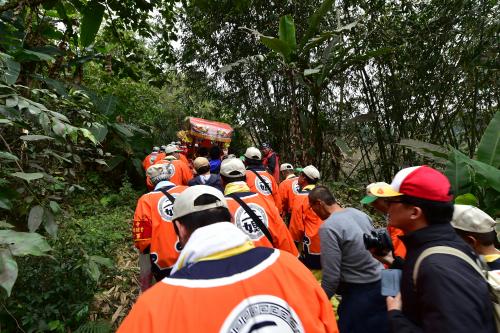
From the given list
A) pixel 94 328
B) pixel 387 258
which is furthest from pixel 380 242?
pixel 94 328

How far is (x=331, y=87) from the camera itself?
9359 mm

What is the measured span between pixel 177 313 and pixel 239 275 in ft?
0.82

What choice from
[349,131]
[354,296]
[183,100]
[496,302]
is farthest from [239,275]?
[183,100]

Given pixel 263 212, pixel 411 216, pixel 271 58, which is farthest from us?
pixel 271 58

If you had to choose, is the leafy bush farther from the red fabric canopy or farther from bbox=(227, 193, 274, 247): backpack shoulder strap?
the red fabric canopy

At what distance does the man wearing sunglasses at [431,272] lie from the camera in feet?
4.10

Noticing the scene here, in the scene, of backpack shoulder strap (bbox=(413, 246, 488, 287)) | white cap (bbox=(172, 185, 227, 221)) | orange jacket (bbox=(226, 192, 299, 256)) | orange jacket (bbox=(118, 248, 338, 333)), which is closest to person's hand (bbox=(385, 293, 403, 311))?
backpack shoulder strap (bbox=(413, 246, 488, 287))

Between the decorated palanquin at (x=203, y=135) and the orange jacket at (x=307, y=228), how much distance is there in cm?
636

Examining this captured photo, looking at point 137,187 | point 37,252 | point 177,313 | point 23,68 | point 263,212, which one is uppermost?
point 23,68

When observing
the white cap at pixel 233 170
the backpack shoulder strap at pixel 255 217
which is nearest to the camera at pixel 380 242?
the backpack shoulder strap at pixel 255 217

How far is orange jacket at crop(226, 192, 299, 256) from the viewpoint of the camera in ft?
9.97

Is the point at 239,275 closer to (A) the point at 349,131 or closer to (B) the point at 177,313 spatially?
(B) the point at 177,313

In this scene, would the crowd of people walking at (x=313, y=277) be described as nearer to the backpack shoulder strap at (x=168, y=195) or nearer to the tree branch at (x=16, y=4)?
the tree branch at (x=16, y=4)

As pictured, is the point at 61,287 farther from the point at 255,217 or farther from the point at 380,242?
the point at 380,242
